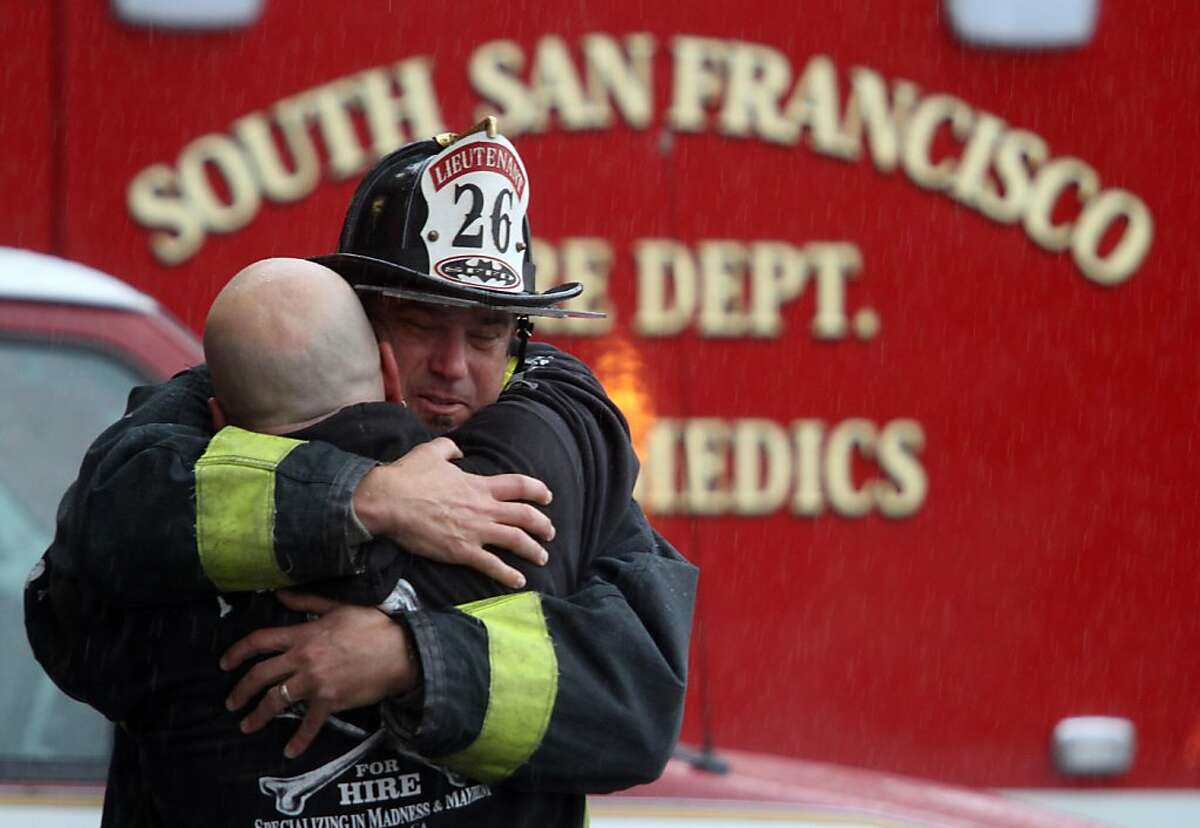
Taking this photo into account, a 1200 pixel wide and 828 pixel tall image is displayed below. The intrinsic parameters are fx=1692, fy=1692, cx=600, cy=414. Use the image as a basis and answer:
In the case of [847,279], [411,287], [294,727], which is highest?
[847,279]

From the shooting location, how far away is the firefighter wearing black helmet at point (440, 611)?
1.38 meters

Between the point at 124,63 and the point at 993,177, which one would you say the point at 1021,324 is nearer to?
the point at 993,177

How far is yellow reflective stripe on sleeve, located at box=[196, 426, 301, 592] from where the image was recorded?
1370 mm

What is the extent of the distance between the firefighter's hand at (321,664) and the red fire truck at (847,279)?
5.86 feet

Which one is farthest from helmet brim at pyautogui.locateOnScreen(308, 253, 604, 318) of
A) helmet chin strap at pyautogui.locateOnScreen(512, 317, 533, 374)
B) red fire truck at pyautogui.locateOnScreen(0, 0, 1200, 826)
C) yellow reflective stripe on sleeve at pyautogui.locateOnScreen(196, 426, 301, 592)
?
red fire truck at pyautogui.locateOnScreen(0, 0, 1200, 826)

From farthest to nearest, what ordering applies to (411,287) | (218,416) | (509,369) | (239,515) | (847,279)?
(847,279) → (509,369) → (411,287) → (218,416) → (239,515)

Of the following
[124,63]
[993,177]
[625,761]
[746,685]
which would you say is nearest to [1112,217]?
[993,177]

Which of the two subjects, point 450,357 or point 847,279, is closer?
point 450,357

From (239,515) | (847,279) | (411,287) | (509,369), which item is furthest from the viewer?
(847,279)

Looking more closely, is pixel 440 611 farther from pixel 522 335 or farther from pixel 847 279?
pixel 847 279

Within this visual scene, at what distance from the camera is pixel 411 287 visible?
1605 mm

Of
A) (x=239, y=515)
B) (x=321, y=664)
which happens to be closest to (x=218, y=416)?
(x=239, y=515)

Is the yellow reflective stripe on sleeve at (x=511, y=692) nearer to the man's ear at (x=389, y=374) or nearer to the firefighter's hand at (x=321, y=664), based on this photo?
the firefighter's hand at (x=321, y=664)

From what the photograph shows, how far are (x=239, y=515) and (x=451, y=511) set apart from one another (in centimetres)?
17
